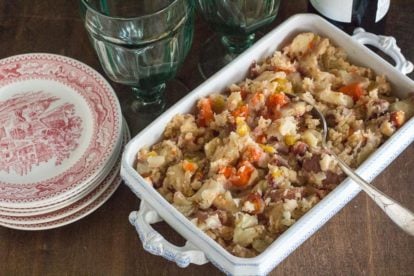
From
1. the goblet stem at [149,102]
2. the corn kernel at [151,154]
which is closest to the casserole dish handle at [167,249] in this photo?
the corn kernel at [151,154]

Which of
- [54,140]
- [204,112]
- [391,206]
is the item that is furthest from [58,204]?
[391,206]

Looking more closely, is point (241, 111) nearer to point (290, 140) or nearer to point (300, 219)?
point (290, 140)

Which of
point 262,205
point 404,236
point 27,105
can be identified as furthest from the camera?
point 27,105

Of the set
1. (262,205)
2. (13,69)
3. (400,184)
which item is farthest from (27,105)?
(400,184)

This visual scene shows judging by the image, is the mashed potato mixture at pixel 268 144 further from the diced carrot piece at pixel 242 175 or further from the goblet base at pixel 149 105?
the goblet base at pixel 149 105

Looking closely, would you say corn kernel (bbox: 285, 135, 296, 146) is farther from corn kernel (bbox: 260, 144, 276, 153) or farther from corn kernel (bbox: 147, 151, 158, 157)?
corn kernel (bbox: 147, 151, 158, 157)

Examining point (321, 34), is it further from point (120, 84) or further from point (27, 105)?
point (27, 105)
